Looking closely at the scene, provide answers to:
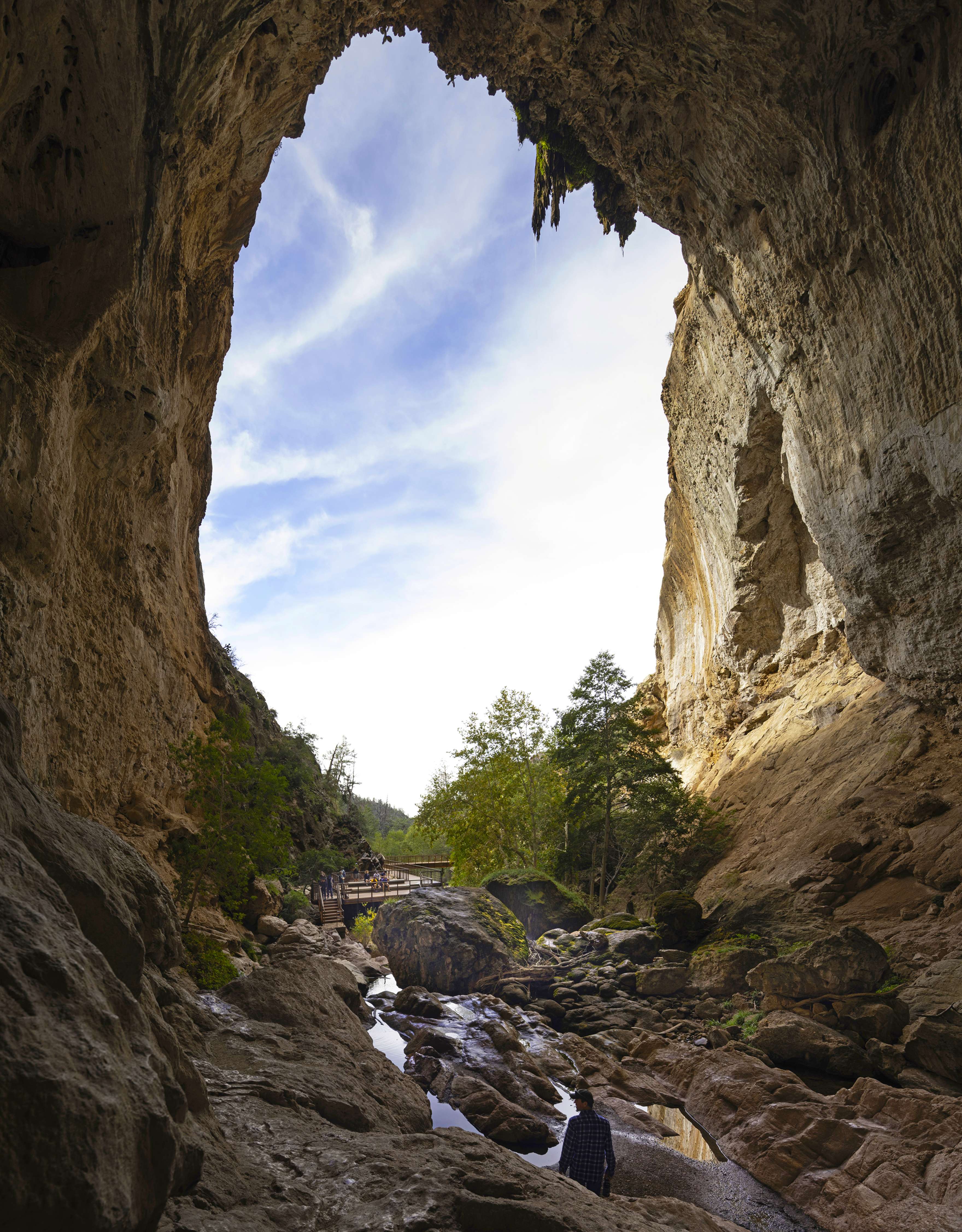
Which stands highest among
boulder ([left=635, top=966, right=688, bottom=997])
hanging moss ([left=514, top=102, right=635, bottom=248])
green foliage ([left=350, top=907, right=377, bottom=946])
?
hanging moss ([left=514, top=102, right=635, bottom=248])

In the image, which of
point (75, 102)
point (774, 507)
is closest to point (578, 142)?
point (774, 507)

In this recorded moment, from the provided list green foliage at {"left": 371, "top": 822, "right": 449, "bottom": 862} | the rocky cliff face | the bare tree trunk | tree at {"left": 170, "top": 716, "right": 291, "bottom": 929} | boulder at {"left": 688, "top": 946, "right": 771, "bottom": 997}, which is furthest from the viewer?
green foliage at {"left": 371, "top": 822, "right": 449, "bottom": 862}

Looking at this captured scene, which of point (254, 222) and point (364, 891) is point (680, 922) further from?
point (254, 222)

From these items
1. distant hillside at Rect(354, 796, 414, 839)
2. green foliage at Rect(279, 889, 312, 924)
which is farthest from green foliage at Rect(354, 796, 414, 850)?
green foliage at Rect(279, 889, 312, 924)

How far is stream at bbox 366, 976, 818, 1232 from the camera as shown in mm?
6387

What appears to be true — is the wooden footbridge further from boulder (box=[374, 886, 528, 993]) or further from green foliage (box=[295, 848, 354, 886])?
boulder (box=[374, 886, 528, 993])

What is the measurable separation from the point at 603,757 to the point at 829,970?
12632 millimetres

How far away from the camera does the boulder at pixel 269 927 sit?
14.8 m

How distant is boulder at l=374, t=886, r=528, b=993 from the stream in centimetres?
552

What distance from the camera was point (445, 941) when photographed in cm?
1446

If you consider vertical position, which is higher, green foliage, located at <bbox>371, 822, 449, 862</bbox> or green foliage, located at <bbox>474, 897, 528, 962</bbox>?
green foliage, located at <bbox>474, 897, 528, 962</bbox>

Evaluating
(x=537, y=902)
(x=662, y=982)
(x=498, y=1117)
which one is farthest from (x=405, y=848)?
(x=498, y=1117)

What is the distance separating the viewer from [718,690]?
89.7 feet

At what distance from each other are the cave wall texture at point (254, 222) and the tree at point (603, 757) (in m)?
4.26
